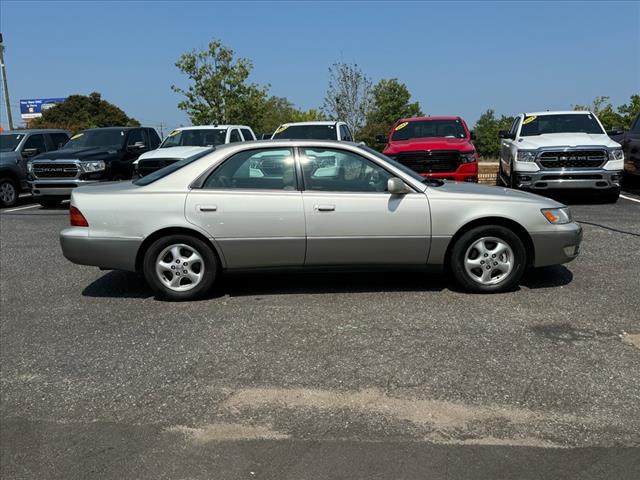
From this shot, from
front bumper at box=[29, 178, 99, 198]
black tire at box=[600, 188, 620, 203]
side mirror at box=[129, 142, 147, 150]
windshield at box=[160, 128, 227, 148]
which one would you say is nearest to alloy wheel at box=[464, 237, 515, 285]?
black tire at box=[600, 188, 620, 203]

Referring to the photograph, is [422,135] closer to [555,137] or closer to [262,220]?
[555,137]

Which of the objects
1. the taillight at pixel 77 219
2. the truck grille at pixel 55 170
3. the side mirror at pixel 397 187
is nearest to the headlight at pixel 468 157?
the side mirror at pixel 397 187

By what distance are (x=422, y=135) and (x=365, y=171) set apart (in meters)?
7.59

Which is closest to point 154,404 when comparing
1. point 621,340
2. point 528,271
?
point 621,340

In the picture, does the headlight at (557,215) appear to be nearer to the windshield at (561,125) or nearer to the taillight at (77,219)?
the taillight at (77,219)

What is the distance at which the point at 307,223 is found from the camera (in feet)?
17.9

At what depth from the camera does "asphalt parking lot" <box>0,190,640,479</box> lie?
9.93 feet

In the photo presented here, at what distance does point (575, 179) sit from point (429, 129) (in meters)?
3.44

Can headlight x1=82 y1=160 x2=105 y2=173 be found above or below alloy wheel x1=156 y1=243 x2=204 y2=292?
above

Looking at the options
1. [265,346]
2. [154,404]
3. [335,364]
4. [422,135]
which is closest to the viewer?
[154,404]

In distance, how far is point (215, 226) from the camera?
216 inches

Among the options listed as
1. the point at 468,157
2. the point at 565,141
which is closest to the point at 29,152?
the point at 468,157

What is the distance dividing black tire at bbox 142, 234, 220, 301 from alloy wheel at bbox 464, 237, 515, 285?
8.02ft

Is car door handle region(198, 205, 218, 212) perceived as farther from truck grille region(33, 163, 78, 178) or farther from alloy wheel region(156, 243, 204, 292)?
truck grille region(33, 163, 78, 178)
